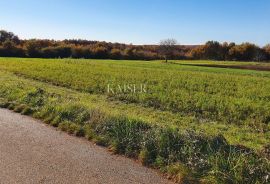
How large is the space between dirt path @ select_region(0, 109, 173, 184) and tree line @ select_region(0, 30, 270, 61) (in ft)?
270

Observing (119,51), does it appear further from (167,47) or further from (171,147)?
(171,147)

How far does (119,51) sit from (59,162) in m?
92.5

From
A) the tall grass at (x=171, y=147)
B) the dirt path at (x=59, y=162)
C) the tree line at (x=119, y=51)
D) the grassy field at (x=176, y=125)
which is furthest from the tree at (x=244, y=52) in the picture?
the dirt path at (x=59, y=162)

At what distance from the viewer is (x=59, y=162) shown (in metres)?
7.96

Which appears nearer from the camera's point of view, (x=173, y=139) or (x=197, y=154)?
(x=197, y=154)

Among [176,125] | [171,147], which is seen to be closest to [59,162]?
[171,147]

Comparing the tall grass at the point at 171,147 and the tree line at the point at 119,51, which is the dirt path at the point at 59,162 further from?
the tree line at the point at 119,51

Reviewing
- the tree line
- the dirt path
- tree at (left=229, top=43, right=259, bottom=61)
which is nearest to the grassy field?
the dirt path

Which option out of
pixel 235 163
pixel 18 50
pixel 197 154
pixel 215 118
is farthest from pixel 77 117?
pixel 18 50

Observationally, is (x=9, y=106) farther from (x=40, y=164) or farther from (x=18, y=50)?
(x=18, y=50)

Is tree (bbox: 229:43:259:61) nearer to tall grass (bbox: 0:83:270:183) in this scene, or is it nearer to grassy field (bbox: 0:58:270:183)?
grassy field (bbox: 0:58:270:183)

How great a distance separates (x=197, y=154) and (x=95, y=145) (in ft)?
8.53

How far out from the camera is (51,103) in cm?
1364

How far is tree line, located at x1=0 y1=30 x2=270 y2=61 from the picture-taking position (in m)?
91.4
